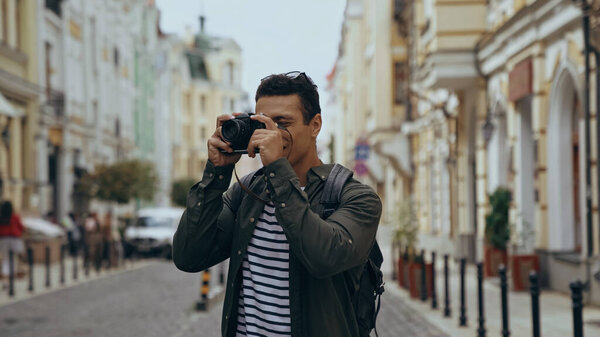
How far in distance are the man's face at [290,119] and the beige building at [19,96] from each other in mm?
21668

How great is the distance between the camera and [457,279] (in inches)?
703

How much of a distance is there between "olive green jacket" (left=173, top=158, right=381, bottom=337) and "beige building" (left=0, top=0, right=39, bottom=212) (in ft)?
70.5

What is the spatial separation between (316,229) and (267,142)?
0.32 m

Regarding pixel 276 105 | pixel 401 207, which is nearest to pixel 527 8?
pixel 401 207

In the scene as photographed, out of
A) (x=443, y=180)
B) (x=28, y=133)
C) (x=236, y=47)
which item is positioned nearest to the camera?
(x=443, y=180)

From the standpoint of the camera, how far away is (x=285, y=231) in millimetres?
2885

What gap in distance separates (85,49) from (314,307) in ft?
117

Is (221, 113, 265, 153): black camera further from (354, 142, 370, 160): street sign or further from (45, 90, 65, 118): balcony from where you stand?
(45, 90, 65, 118): balcony

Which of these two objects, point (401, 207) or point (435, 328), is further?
point (401, 207)

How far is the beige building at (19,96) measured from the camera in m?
25.4

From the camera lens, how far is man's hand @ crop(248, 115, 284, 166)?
9.61 feet

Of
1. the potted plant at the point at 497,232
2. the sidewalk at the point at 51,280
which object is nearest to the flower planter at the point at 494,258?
the potted plant at the point at 497,232

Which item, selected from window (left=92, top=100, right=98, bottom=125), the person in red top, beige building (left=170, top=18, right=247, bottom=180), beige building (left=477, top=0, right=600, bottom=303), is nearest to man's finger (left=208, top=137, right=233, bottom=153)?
beige building (left=477, top=0, right=600, bottom=303)

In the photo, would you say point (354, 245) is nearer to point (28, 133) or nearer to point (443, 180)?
point (443, 180)
